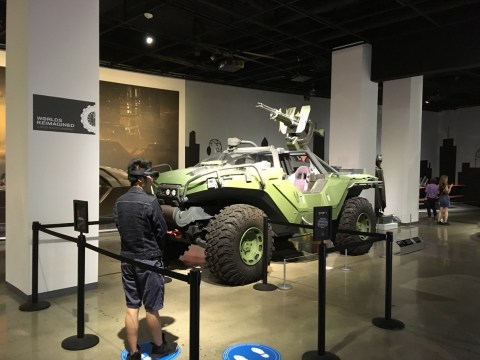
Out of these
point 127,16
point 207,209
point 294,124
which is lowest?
point 207,209

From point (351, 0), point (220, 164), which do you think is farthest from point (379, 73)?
point (220, 164)

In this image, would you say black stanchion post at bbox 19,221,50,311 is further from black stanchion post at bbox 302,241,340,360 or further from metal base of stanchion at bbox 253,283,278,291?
black stanchion post at bbox 302,241,340,360

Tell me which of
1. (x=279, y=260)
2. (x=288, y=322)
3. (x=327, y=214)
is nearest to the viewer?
(x=327, y=214)

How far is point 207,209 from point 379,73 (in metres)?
6.14

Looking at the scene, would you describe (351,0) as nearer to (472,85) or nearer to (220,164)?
(220,164)

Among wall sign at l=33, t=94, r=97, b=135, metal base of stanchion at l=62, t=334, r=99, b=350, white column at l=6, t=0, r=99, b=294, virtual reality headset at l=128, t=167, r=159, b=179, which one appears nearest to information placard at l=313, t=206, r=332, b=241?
virtual reality headset at l=128, t=167, r=159, b=179

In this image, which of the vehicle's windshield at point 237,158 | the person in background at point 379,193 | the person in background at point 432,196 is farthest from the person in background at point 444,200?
the vehicle's windshield at point 237,158

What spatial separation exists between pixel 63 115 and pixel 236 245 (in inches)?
106

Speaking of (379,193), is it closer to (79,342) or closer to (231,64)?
(231,64)

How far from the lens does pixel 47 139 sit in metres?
4.99

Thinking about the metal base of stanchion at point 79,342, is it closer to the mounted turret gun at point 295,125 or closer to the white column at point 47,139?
the white column at point 47,139

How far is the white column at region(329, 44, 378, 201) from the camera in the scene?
10195 mm

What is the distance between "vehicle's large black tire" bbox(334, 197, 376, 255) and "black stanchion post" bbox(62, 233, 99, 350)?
16.1ft

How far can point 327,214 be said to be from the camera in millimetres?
4129
